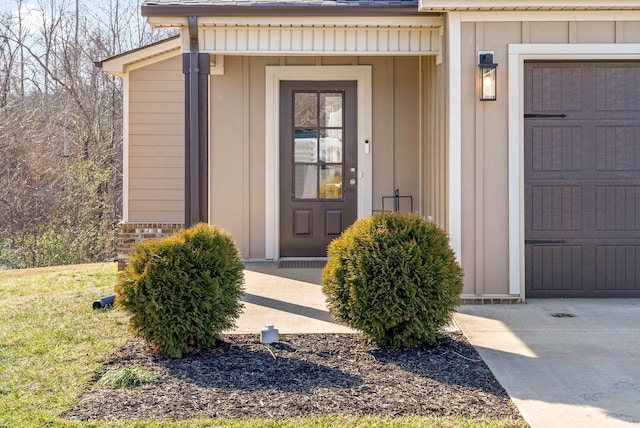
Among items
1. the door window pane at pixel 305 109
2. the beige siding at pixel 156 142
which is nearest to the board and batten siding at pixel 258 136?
the door window pane at pixel 305 109

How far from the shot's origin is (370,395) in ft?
11.4

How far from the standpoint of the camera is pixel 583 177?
5.91 meters

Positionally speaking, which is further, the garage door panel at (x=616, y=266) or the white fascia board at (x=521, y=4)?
the garage door panel at (x=616, y=266)

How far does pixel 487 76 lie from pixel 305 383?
10.7 feet

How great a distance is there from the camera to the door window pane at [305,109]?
7.80 m

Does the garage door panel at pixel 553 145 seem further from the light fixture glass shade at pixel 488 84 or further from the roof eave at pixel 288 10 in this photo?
the roof eave at pixel 288 10

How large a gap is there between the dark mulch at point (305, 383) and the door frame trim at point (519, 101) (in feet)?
5.07

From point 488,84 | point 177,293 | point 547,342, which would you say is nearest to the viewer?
point 177,293

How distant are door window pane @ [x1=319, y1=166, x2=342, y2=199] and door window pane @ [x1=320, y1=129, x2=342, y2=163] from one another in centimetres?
12

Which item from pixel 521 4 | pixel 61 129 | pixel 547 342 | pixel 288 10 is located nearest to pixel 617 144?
pixel 521 4

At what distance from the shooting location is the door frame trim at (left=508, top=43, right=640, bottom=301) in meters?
5.71

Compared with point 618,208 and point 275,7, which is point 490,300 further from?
point 275,7

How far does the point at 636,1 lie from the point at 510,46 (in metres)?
1.09

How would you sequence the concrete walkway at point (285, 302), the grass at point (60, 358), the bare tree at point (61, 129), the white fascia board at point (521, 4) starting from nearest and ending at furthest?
the grass at point (60, 358) → the concrete walkway at point (285, 302) → the white fascia board at point (521, 4) → the bare tree at point (61, 129)
